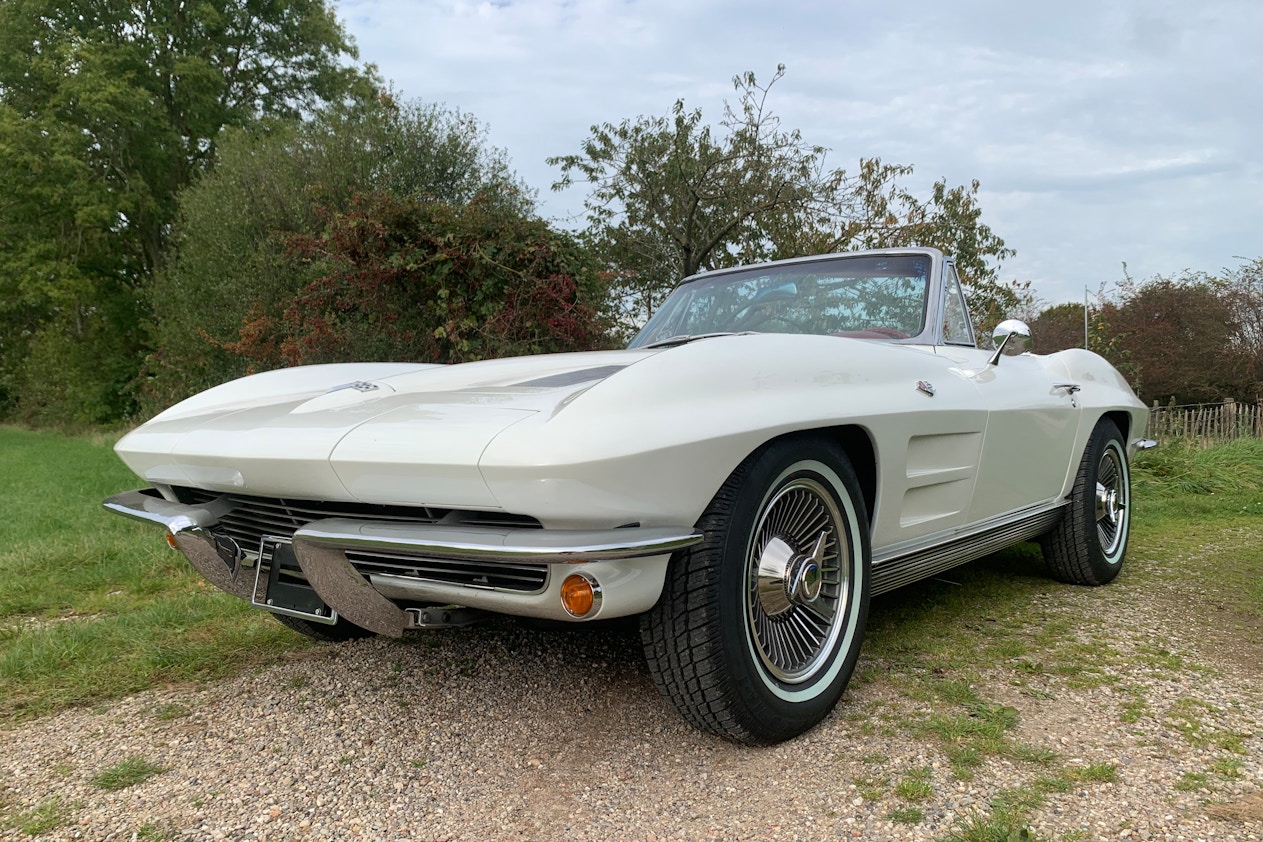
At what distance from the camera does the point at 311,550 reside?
190 cm

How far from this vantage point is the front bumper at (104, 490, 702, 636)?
167 centimetres

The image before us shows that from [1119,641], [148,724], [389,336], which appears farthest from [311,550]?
[389,336]

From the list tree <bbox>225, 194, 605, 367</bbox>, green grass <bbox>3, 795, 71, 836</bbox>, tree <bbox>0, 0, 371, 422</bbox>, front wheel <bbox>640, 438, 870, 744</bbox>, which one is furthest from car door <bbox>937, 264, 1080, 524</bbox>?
tree <bbox>0, 0, 371, 422</bbox>

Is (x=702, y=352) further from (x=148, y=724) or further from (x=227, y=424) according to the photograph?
(x=148, y=724)

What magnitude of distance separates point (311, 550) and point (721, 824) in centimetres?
106

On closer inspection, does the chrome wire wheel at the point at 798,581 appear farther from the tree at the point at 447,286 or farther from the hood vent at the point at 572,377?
the tree at the point at 447,286

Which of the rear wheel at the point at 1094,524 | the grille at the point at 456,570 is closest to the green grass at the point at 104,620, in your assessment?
the grille at the point at 456,570

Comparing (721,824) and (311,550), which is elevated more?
(311,550)

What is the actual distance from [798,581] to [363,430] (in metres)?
1.12

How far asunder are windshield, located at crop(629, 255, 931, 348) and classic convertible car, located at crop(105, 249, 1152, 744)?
1.18 ft

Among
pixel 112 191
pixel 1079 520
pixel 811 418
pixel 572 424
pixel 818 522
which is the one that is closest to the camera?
pixel 572 424

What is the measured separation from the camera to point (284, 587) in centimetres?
219

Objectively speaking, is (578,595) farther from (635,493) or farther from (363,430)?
(363,430)

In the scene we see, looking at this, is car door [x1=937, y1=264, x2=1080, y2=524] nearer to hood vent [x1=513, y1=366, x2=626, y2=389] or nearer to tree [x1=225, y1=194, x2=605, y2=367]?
hood vent [x1=513, y1=366, x2=626, y2=389]
